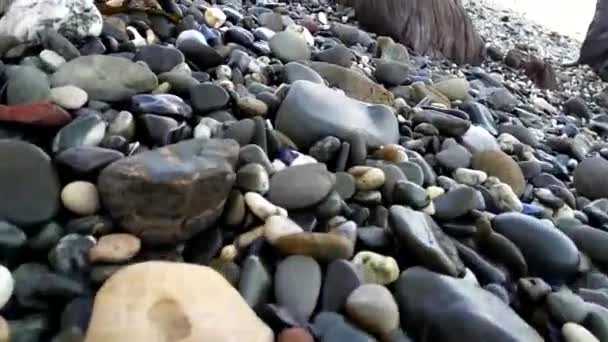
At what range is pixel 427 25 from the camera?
3.41 metres

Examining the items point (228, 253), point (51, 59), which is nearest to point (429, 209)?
point (228, 253)

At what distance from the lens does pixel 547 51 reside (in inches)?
199

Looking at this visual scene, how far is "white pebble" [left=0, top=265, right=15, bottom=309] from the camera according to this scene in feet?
4.03

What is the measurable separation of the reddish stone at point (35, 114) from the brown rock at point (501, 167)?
113 cm

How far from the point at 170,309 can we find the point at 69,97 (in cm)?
68

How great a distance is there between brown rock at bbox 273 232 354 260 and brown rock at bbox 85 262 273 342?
0.19m

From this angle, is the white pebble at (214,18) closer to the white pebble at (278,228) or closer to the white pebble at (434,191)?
the white pebble at (434,191)

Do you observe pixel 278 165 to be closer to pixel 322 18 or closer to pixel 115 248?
pixel 115 248

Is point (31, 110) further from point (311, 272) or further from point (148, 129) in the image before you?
point (311, 272)

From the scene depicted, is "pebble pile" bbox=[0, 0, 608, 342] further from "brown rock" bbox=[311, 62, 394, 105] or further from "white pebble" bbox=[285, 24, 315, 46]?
"white pebble" bbox=[285, 24, 315, 46]

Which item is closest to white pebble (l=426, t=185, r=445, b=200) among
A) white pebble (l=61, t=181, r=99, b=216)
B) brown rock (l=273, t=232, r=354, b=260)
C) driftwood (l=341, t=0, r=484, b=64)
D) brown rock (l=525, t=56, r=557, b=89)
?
brown rock (l=273, t=232, r=354, b=260)

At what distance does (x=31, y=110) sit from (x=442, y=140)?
1.14 m

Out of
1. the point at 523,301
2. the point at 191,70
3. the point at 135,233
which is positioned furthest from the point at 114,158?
the point at 523,301

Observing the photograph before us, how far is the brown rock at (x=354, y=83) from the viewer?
7.40 feet
